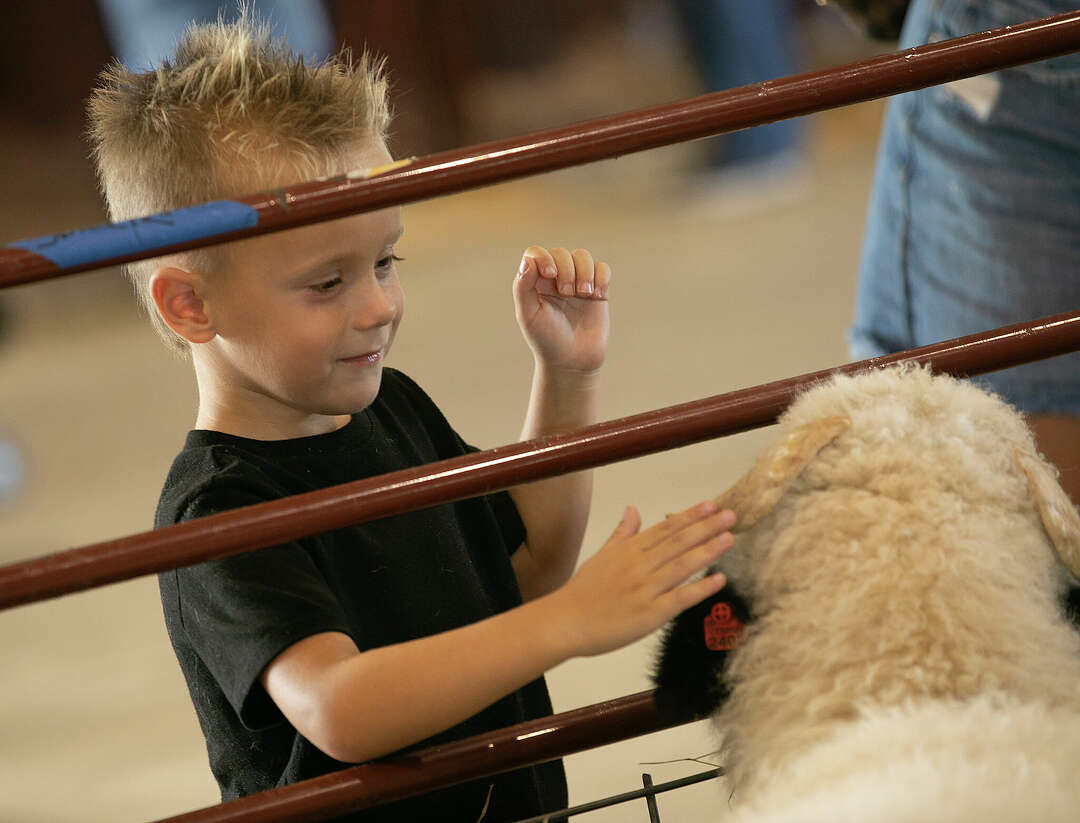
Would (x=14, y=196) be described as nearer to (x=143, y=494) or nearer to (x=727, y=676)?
(x=143, y=494)

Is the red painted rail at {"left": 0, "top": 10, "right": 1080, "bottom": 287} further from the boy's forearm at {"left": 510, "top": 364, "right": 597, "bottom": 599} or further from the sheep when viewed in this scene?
the boy's forearm at {"left": 510, "top": 364, "right": 597, "bottom": 599}

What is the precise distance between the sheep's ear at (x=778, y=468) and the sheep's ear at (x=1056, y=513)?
0.42 ft

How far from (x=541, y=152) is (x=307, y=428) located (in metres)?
0.39

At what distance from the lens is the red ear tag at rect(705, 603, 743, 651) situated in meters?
0.91

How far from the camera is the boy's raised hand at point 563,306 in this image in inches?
46.8

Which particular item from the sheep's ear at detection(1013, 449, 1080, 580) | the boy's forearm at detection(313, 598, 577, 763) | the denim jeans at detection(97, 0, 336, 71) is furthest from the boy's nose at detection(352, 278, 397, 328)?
the denim jeans at detection(97, 0, 336, 71)

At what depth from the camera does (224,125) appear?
112cm

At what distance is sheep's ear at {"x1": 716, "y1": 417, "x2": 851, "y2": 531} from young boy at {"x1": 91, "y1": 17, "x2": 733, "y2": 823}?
0.08 m

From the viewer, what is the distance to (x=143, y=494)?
3367mm

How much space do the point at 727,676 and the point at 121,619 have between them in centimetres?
217

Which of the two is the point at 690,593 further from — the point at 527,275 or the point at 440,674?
the point at 527,275

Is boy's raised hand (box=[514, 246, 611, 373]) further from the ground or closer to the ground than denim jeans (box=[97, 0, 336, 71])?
closer to the ground

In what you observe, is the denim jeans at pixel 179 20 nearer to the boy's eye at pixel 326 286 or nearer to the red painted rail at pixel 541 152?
the boy's eye at pixel 326 286

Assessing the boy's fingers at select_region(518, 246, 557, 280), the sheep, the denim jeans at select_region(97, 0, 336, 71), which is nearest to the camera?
the sheep
